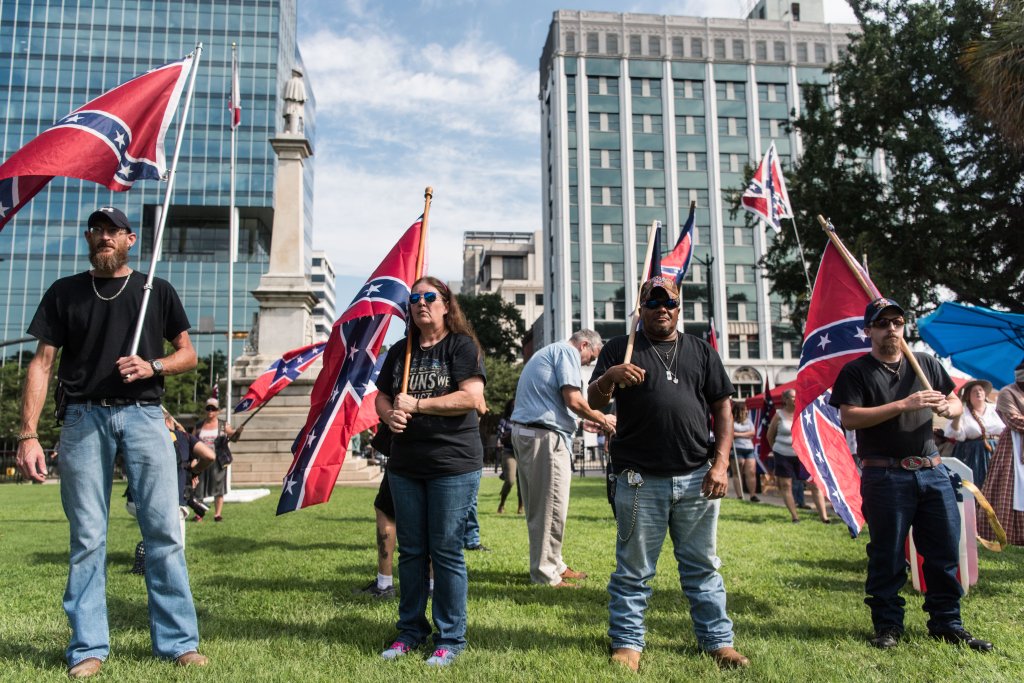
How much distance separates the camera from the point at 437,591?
4426 mm

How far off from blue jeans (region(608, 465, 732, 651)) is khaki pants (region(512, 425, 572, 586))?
6.88 feet

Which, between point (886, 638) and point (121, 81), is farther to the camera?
point (121, 81)

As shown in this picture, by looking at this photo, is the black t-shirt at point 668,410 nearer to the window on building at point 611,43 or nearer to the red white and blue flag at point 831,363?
the red white and blue flag at point 831,363

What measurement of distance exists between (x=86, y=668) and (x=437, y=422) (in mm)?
2123

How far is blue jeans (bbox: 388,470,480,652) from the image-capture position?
4.38 meters

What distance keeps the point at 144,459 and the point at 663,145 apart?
68113 millimetres

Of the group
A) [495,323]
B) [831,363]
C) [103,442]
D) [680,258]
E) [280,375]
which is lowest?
[103,442]

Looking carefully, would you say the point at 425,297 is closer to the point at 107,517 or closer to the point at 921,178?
the point at 107,517

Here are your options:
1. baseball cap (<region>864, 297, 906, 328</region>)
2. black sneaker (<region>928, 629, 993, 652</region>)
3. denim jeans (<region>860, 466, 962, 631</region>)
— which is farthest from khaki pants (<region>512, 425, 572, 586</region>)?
black sneaker (<region>928, 629, 993, 652</region>)

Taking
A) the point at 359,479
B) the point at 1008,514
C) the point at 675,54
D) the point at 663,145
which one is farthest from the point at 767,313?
the point at 1008,514

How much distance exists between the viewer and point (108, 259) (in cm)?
433

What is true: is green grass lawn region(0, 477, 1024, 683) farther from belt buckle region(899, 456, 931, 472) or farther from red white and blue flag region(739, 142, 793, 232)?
red white and blue flag region(739, 142, 793, 232)

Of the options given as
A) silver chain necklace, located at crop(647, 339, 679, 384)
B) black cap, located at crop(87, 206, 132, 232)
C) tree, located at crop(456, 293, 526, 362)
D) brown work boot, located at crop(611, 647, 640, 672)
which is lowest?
brown work boot, located at crop(611, 647, 640, 672)

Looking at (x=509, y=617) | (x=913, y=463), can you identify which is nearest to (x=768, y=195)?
(x=913, y=463)
